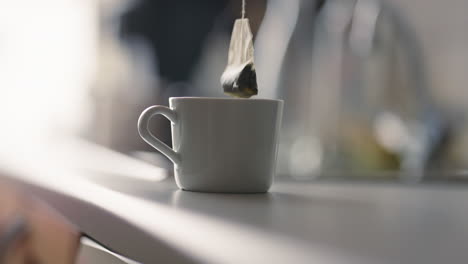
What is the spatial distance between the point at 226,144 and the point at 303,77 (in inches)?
27.2

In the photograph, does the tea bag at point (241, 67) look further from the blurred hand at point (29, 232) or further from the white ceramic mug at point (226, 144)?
the blurred hand at point (29, 232)

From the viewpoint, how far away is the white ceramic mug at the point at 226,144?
58 centimetres

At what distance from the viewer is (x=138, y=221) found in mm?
335

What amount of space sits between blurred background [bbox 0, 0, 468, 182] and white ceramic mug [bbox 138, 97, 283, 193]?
23 centimetres

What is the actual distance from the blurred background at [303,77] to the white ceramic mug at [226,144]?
0.77ft

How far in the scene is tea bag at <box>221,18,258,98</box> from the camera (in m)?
0.58

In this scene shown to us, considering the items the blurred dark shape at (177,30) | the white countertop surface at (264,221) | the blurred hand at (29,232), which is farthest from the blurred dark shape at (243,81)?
the blurred dark shape at (177,30)

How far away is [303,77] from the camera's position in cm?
124

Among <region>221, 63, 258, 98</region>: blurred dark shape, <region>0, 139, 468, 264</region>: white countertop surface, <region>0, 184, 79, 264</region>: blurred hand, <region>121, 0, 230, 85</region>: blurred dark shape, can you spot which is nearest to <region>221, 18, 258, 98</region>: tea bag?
<region>221, 63, 258, 98</region>: blurred dark shape

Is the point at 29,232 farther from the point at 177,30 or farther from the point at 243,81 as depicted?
the point at 177,30

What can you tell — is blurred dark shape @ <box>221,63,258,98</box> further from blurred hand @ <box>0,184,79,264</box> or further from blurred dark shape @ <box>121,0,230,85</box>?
blurred dark shape @ <box>121,0,230,85</box>

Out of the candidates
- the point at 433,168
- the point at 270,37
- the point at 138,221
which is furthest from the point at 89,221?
the point at 270,37

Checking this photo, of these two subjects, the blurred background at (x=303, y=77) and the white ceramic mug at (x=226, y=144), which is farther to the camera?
the blurred background at (x=303, y=77)

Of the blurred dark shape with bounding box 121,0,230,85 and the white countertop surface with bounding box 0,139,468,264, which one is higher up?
the blurred dark shape with bounding box 121,0,230,85
